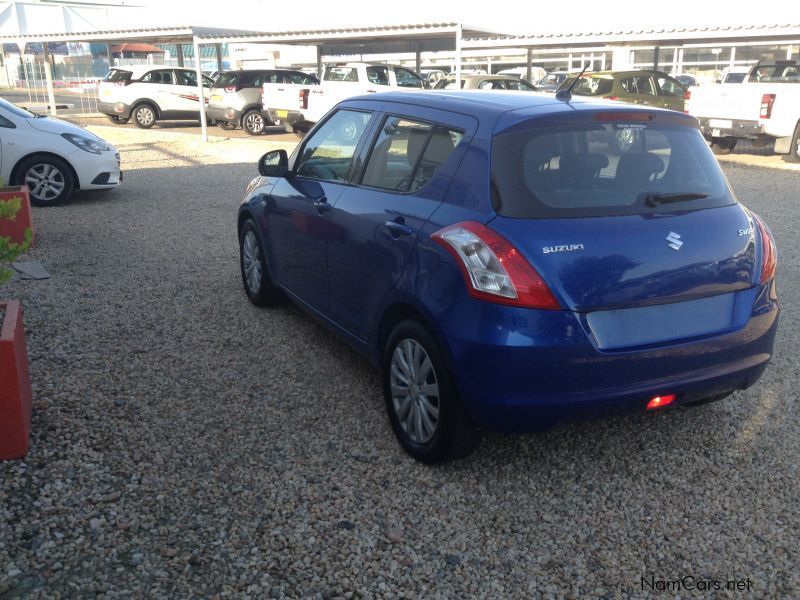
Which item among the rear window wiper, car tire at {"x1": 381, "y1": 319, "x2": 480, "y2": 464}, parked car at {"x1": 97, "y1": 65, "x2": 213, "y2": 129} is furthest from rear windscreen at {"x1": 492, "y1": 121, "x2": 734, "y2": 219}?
parked car at {"x1": 97, "y1": 65, "x2": 213, "y2": 129}

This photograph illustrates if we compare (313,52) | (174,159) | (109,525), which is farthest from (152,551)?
(313,52)

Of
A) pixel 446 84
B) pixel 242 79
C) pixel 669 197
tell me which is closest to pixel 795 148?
pixel 446 84

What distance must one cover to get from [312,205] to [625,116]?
6.36 ft

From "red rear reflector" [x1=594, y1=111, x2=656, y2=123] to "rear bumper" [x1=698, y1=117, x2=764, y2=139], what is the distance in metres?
12.7

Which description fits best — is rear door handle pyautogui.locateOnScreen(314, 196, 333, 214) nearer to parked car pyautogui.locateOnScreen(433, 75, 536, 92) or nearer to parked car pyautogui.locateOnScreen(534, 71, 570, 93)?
parked car pyautogui.locateOnScreen(433, 75, 536, 92)

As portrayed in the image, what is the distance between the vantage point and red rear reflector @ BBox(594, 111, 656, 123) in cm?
359

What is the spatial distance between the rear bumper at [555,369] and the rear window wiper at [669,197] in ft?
1.98

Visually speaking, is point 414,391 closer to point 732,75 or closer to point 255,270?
point 255,270

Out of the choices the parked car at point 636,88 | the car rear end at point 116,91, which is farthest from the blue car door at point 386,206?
the car rear end at point 116,91

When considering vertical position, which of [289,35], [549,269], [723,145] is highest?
[289,35]

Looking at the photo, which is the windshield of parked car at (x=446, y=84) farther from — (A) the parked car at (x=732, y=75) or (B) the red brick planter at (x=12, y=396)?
(B) the red brick planter at (x=12, y=396)

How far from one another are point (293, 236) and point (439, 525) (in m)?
2.37

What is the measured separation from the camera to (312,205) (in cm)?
476

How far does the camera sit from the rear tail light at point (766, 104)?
49.4 ft
